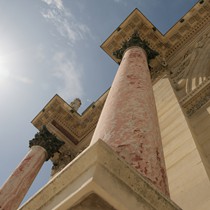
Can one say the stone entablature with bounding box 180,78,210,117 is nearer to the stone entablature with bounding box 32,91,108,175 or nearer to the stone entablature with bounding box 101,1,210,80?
the stone entablature with bounding box 101,1,210,80

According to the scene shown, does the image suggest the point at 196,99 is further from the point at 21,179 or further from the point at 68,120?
the point at 68,120

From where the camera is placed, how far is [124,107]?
420 cm

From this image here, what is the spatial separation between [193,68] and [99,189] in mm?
7611

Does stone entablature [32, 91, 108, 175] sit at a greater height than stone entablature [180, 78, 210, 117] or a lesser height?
greater

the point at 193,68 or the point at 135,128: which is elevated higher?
the point at 135,128

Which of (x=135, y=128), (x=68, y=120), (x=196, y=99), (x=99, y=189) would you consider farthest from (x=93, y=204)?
(x=68, y=120)

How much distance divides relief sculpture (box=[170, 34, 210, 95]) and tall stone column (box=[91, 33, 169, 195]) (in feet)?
10.1

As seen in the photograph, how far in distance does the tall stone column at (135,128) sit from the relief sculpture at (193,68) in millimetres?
3071

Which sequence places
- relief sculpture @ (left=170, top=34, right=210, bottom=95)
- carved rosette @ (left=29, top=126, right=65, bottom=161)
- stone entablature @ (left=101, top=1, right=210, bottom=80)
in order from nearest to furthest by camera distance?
relief sculpture @ (left=170, top=34, right=210, bottom=95), stone entablature @ (left=101, top=1, right=210, bottom=80), carved rosette @ (left=29, top=126, right=65, bottom=161)

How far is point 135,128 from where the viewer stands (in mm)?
3637

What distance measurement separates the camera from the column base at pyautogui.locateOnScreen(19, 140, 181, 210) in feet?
7.22

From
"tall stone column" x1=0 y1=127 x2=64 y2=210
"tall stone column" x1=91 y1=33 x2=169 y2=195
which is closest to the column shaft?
"tall stone column" x1=0 y1=127 x2=64 y2=210

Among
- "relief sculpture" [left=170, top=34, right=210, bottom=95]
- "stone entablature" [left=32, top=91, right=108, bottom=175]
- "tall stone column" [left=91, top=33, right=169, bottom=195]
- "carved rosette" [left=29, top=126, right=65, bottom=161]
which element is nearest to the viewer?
"tall stone column" [left=91, top=33, right=169, bottom=195]

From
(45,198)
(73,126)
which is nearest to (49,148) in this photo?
(73,126)
